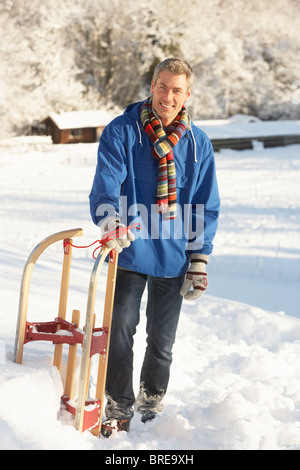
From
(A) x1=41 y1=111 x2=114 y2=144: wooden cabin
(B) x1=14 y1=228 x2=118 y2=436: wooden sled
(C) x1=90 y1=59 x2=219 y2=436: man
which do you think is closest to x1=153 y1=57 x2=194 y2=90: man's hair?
(C) x1=90 y1=59 x2=219 y2=436: man

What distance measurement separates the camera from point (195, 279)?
278 cm

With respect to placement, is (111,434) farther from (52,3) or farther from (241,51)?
(241,51)

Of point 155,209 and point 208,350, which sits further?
point 208,350

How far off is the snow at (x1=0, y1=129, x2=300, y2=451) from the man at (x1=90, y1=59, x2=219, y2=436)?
1.16ft

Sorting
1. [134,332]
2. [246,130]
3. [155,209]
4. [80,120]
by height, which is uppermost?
[246,130]

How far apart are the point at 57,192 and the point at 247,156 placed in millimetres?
8353

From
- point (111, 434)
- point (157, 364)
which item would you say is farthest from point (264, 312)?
point (111, 434)

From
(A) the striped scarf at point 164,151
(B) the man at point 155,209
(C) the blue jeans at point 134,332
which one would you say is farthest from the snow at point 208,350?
(A) the striped scarf at point 164,151

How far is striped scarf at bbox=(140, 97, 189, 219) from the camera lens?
259 cm

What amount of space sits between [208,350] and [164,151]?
1.98m

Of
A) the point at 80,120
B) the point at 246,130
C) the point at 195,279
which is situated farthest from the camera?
the point at 246,130

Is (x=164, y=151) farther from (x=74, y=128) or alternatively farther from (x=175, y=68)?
(x=74, y=128)

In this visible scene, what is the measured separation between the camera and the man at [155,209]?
260 cm

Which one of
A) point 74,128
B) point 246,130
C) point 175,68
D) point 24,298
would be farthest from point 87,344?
point 246,130
